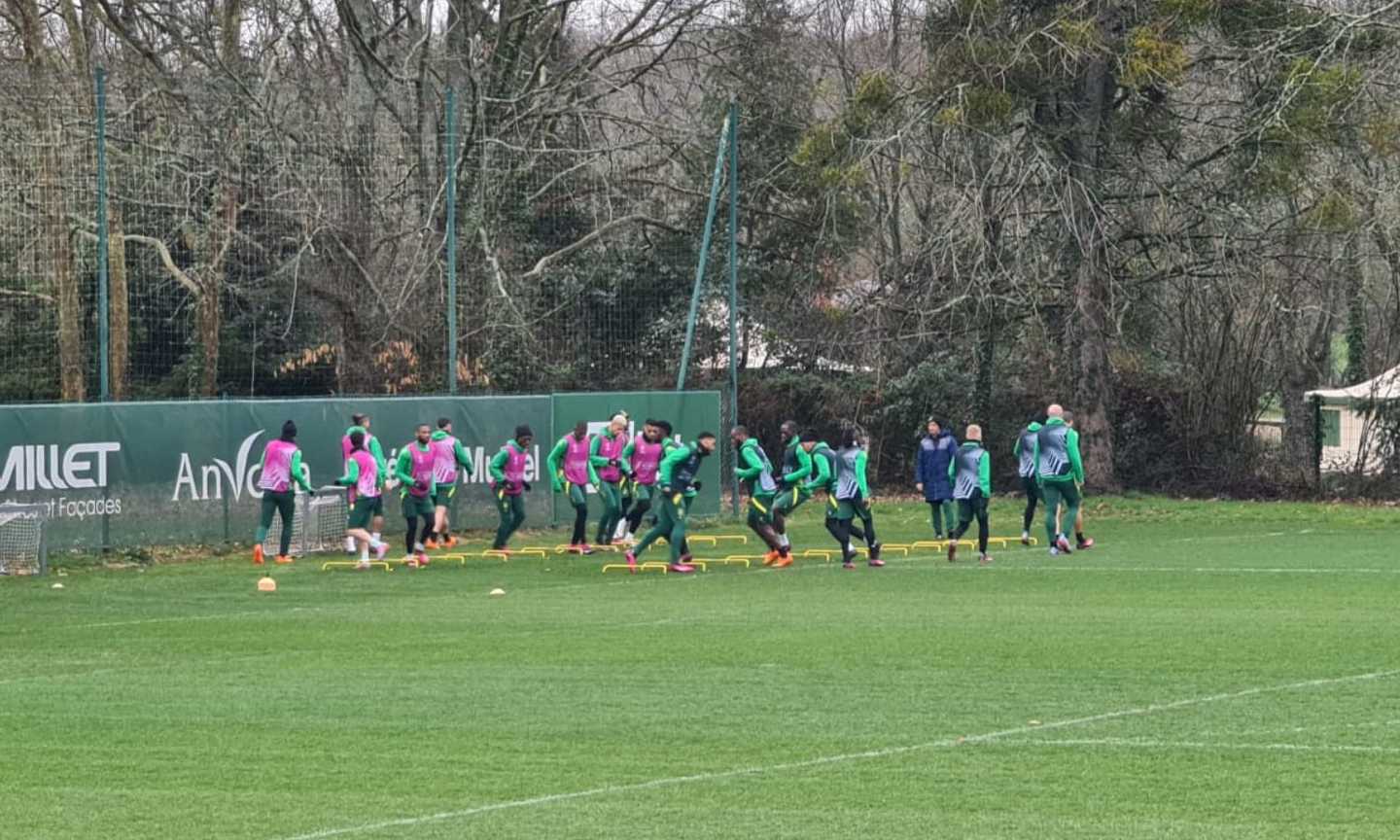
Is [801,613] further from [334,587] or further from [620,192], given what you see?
[620,192]

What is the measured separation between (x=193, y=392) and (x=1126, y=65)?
16.7 meters

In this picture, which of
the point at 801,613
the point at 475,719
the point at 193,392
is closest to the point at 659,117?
the point at 193,392

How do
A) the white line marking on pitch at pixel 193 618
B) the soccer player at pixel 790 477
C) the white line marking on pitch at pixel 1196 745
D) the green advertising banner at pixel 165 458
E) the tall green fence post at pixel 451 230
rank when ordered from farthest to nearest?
1. the tall green fence post at pixel 451 230
2. the green advertising banner at pixel 165 458
3. the soccer player at pixel 790 477
4. the white line marking on pitch at pixel 193 618
5. the white line marking on pitch at pixel 1196 745

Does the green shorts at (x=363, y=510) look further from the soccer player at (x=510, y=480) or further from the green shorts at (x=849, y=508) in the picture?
the green shorts at (x=849, y=508)

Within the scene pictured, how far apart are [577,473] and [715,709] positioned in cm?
1658

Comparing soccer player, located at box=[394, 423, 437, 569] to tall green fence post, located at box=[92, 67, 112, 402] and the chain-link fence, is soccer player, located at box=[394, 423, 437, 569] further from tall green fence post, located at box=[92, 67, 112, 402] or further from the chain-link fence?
the chain-link fence

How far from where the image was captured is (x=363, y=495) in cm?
2698

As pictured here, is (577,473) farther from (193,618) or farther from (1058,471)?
(193,618)

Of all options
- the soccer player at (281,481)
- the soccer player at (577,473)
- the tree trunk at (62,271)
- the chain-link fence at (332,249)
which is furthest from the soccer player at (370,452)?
the tree trunk at (62,271)

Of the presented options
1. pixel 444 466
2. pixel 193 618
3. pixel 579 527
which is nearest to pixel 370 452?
pixel 444 466

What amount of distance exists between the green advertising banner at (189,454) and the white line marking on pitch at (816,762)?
56.2 ft

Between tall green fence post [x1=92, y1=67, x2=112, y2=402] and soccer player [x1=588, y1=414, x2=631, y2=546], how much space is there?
6.52 metres

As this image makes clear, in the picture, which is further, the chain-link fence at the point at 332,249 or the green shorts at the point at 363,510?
the chain-link fence at the point at 332,249

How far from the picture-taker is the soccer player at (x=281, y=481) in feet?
88.5
